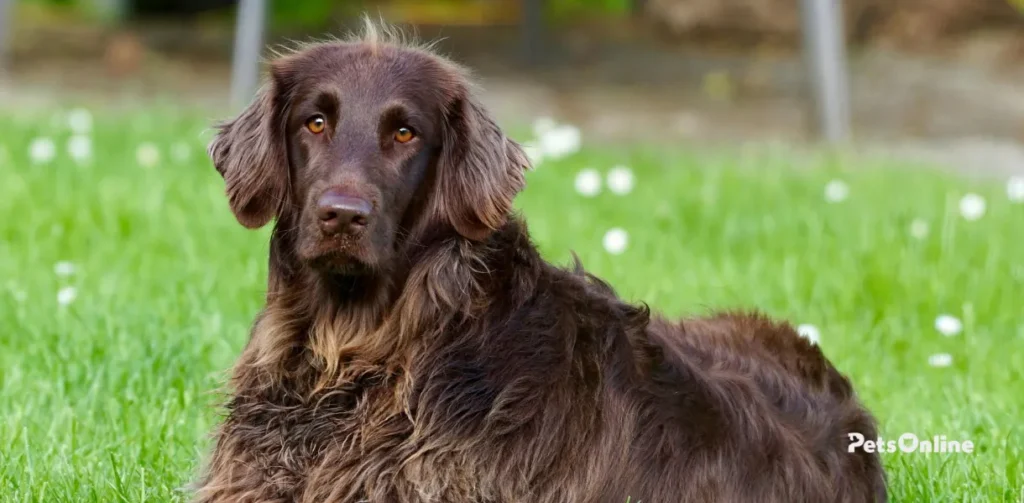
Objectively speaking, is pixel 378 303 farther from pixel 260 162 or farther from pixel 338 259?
pixel 260 162

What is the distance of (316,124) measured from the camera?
3.32 metres

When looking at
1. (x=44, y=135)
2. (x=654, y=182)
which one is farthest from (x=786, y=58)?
(x=44, y=135)

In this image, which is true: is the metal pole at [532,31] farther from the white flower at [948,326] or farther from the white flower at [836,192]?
the white flower at [948,326]

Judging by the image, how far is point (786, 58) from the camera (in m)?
14.9

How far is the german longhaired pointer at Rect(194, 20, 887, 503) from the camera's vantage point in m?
3.16

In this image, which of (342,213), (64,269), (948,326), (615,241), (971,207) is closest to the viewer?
(342,213)

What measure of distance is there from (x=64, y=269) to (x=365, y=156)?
3117 millimetres

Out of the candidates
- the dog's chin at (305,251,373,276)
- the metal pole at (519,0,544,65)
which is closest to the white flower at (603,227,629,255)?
the dog's chin at (305,251,373,276)

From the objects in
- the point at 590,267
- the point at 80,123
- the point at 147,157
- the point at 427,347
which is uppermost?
the point at 427,347

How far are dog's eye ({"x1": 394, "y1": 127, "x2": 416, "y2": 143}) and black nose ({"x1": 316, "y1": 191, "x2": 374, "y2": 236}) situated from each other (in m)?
0.26

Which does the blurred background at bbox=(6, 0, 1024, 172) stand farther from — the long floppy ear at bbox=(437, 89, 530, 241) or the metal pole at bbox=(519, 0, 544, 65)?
the long floppy ear at bbox=(437, 89, 530, 241)

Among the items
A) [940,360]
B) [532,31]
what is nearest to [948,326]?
[940,360]

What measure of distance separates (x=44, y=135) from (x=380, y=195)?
6.56 meters

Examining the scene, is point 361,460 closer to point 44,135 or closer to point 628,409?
point 628,409
